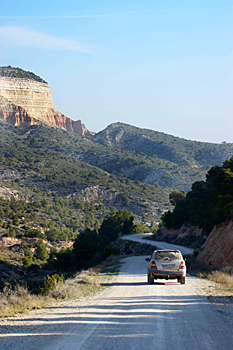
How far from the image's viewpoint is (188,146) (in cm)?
19600

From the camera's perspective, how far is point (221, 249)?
25.5m

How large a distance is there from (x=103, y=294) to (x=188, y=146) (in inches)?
7379

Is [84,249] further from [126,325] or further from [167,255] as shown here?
[126,325]

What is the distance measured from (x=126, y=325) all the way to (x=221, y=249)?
18.3m

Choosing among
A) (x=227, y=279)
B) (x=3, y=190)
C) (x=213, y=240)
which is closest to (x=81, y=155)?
(x=3, y=190)

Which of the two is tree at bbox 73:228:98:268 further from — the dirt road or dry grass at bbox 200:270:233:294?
the dirt road

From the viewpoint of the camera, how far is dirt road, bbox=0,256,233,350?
732cm

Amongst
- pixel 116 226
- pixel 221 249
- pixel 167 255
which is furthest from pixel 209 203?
pixel 116 226

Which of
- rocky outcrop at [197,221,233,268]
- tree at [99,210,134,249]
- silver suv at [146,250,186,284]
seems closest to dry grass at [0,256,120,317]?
silver suv at [146,250,186,284]

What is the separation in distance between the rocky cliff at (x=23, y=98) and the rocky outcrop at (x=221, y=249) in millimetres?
146834

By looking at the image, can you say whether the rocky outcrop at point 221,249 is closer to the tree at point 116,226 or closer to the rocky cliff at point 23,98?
the tree at point 116,226

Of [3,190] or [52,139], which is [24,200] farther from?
[52,139]

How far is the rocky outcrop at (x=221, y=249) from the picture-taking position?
78.3 feet

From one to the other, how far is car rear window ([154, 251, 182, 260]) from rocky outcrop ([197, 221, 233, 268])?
25.1 feet
